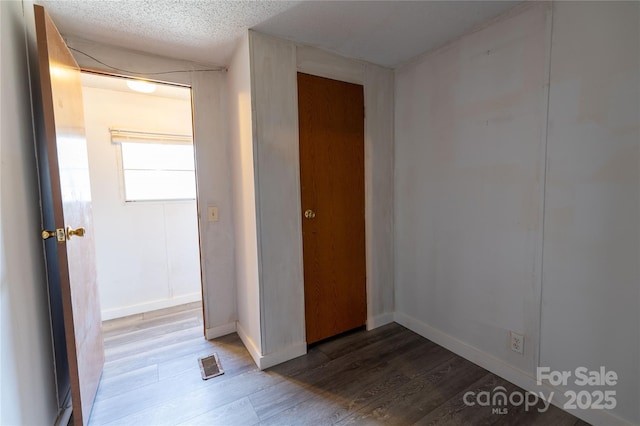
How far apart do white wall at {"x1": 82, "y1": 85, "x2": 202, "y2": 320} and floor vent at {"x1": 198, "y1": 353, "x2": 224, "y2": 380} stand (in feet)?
4.17

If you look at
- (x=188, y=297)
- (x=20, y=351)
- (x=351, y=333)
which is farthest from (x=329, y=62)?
(x=188, y=297)

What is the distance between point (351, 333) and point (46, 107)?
2.41 meters

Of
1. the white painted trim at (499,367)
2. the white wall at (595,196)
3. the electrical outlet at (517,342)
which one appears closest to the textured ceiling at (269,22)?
the white wall at (595,196)

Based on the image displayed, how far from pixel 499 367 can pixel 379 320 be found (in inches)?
36.8

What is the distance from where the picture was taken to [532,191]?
1.57m

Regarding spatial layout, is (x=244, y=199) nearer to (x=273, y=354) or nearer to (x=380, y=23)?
(x=273, y=354)

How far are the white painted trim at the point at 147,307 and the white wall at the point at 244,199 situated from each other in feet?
3.54

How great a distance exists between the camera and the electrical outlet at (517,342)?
1.66 meters

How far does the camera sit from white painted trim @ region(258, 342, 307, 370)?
1.91 metres

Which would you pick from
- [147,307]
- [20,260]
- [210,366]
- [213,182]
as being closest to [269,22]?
[213,182]

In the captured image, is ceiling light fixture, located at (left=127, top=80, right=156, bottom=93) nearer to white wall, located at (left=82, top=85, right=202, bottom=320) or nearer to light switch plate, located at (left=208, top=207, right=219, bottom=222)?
white wall, located at (left=82, top=85, right=202, bottom=320)

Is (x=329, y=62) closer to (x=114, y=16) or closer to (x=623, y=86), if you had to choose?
(x=114, y=16)

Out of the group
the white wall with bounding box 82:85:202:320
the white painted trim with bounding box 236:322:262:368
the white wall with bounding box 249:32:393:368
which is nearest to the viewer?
the white wall with bounding box 249:32:393:368

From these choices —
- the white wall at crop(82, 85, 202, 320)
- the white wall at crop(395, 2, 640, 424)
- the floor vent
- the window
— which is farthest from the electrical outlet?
the white wall at crop(82, 85, 202, 320)
